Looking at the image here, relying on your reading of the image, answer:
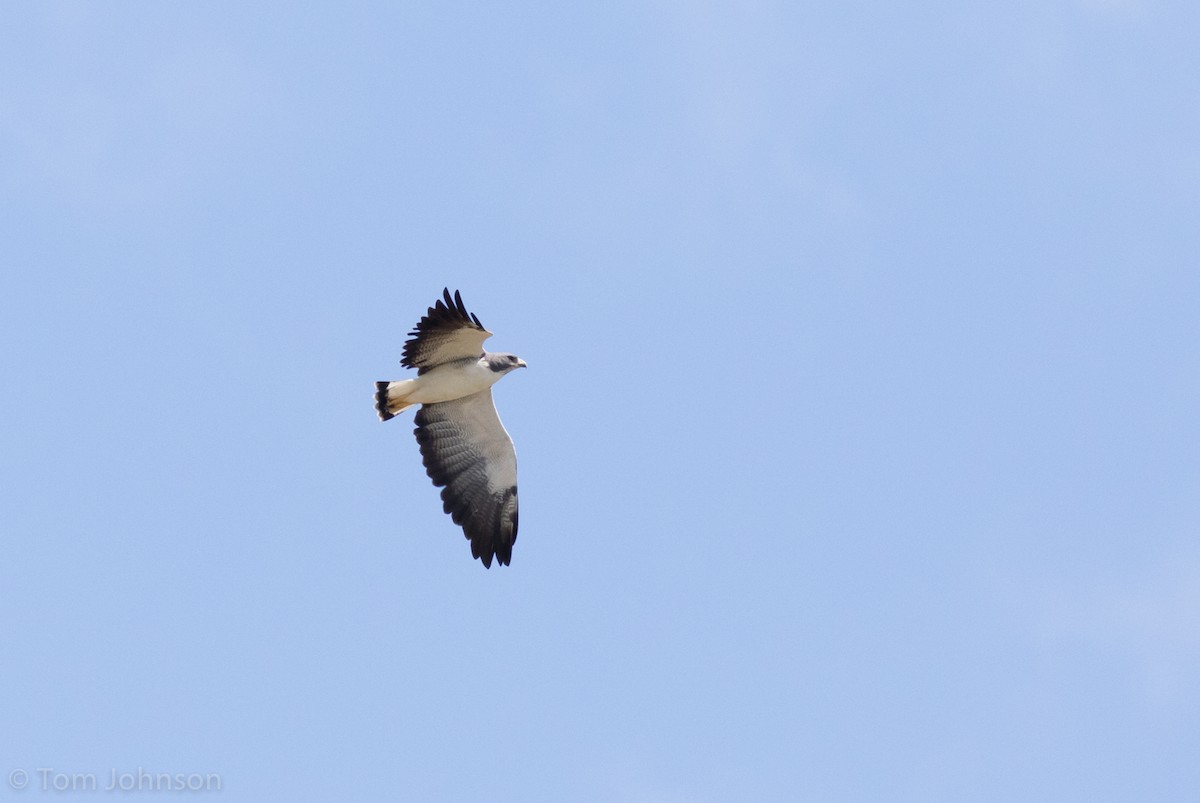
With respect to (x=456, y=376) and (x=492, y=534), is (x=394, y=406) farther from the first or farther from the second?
(x=492, y=534)

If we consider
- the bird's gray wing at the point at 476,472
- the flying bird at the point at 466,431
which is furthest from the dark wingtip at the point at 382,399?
the bird's gray wing at the point at 476,472

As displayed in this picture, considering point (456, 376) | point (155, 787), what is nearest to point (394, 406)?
point (456, 376)

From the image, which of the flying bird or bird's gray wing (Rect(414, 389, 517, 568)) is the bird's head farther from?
bird's gray wing (Rect(414, 389, 517, 568))

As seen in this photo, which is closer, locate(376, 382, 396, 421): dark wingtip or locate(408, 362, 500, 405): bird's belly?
locate(408, 362, 500, 405): bird's belly

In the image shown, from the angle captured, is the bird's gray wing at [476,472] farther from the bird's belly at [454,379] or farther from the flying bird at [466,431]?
the bird's belly at [454,379]

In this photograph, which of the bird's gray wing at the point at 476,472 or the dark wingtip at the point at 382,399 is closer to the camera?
the dark wingtip at the point at 382,399

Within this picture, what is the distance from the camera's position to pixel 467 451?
72.2 ft

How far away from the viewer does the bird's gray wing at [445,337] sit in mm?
19984

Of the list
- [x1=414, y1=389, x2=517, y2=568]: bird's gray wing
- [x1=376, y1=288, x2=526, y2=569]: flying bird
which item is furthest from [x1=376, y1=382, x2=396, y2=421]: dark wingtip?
[x1=414, y1=389, x2=517, y2=568]: bird's gray wing

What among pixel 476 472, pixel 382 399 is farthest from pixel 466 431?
pixel 382 399

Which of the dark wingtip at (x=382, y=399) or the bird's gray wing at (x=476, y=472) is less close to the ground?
the dark wingtip at (x=382, y=399)

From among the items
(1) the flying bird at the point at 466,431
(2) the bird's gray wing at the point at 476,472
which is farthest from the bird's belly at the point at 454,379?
(2) the bird's gray wing at the point at 476,472

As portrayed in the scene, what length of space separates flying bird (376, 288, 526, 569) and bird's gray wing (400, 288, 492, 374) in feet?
0.04

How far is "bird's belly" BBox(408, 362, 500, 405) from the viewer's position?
20750 millimetres
